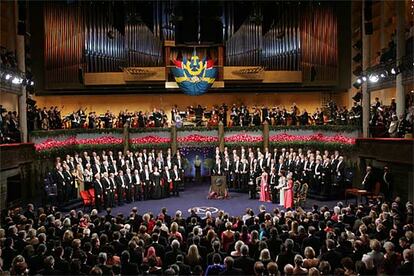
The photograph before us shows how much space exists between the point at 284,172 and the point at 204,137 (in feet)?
19.1

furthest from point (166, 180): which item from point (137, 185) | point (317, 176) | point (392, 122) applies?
point (392, 122)

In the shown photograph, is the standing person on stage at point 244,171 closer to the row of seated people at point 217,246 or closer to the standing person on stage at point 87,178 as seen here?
the standing person on stage at point 87,178

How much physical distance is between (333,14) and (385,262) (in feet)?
66.3

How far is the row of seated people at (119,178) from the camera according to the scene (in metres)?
17.2

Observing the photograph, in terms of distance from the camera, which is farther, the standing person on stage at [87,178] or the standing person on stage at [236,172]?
the standing person on stage at [236,172]

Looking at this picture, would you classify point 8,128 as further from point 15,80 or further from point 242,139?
point 242,139

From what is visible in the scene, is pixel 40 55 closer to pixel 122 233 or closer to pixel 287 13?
pixel 287 13

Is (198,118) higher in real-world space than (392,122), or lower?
higher

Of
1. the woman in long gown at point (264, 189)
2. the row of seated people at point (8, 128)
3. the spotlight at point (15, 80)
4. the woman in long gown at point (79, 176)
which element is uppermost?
the spotlight at point (15, 80)

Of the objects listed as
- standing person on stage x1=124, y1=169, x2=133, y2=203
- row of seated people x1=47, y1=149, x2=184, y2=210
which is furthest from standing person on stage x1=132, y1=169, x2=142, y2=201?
standing person on stage x1=124, y1=169, x2=133, y2=203

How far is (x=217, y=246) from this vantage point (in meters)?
8.55

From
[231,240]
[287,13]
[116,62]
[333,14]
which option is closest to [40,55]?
[116,62]

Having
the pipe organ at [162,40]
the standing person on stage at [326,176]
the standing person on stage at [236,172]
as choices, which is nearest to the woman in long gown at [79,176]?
the standing person on stage at [236,172]

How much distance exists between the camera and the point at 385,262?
24.8ft
